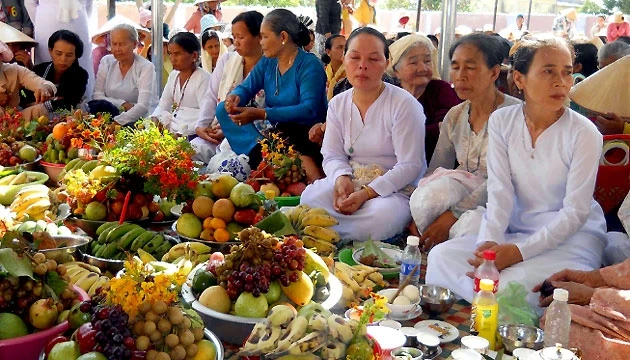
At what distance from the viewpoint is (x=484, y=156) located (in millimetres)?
3547

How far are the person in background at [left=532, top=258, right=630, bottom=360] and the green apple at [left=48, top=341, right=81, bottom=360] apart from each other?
166 centimetres

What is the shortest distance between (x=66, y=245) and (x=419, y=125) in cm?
206

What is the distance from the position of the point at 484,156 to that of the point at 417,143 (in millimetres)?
431

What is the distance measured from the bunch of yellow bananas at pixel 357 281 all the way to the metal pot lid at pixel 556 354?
2.61 ft

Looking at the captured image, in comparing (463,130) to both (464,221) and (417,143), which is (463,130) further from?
(464,221)

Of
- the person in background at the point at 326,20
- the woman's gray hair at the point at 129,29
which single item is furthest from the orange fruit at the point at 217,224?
the person in background at the point at 326,20

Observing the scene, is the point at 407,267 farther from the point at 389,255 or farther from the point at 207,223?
the point at 207,223

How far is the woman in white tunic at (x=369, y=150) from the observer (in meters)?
3.71

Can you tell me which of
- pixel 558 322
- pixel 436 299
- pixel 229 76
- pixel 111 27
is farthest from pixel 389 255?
pixel 111 27

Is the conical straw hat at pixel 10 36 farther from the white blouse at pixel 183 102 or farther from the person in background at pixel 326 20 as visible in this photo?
the person in background at pixel 326 20

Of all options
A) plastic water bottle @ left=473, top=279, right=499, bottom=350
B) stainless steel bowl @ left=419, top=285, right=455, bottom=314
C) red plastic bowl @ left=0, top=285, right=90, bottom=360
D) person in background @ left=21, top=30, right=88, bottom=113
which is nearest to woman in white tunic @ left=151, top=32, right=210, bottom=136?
person in background @ left=21, top=30, right=88, bottom=113

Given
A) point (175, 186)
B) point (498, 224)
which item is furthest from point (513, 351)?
point (175, 186)

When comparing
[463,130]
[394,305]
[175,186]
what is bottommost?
[394,305]

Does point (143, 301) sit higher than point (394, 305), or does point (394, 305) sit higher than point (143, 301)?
point (143, 301)
